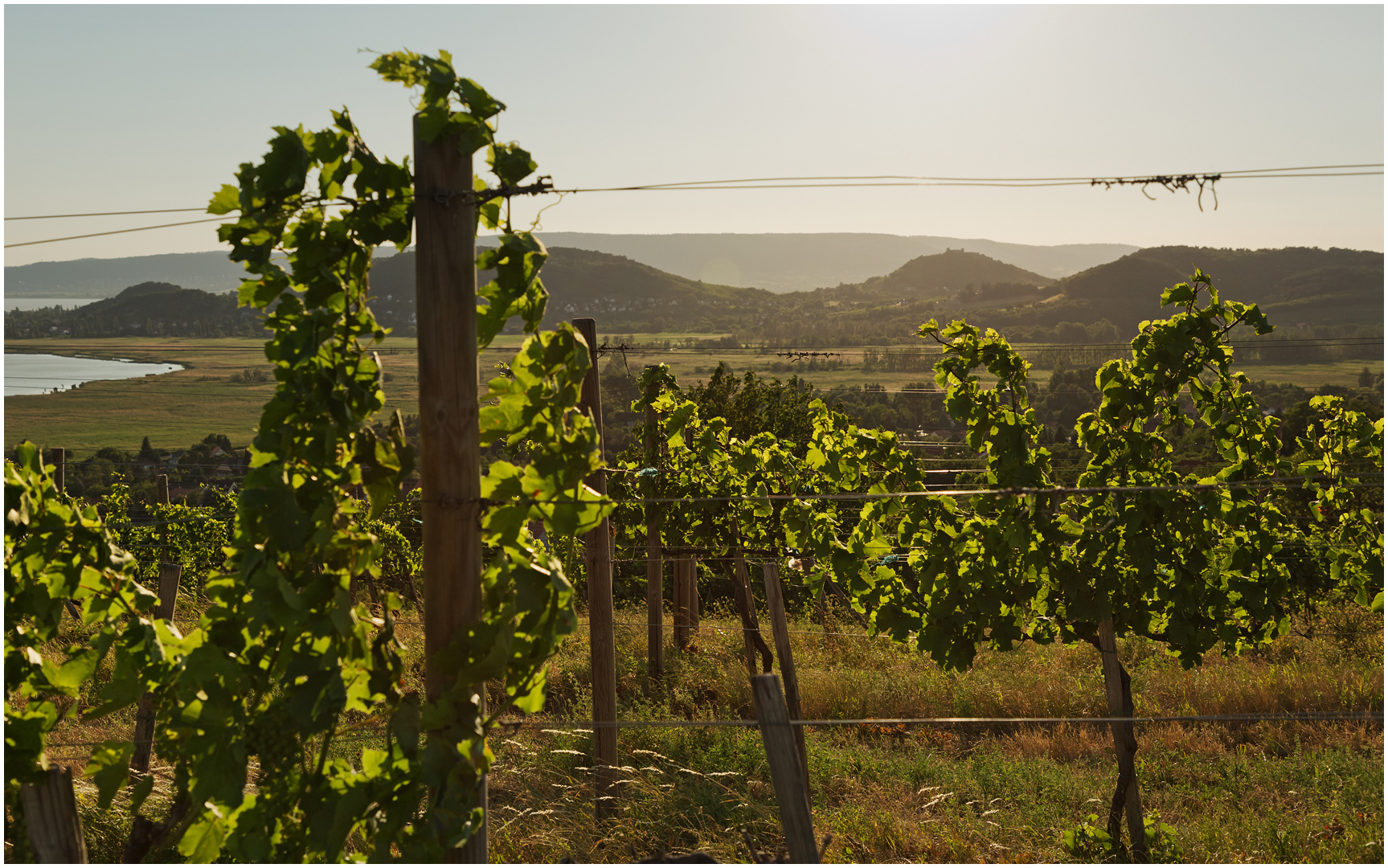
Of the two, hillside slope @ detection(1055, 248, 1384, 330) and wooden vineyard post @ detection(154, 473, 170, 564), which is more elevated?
hillside slope @ detection(1055, 248, 1384, 330)

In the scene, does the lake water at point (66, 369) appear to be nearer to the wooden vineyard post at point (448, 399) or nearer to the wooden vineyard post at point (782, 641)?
the wooden vineyard post at point (782, 641)

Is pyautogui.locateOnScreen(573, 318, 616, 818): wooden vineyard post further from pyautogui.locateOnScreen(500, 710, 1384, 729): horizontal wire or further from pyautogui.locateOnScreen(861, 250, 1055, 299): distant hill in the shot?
pyautogui.locateOnScreen(861, 250, 1055, 299): distant hill

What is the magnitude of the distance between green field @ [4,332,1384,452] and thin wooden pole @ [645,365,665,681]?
160ft

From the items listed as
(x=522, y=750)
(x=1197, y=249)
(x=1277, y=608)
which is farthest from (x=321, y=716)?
(x=1197, y=249)

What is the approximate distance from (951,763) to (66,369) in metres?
113

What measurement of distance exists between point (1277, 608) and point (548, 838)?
473 cm

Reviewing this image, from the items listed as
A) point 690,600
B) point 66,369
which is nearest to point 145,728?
point 690,600

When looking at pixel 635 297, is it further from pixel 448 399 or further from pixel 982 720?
pixel 448 399

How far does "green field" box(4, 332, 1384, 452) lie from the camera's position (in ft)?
219

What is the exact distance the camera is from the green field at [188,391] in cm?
6669

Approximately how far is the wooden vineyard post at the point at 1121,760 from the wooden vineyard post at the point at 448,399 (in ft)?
13.4

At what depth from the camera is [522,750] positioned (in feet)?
20.7

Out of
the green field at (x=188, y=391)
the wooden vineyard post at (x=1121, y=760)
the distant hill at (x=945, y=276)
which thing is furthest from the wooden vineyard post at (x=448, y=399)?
the distant hill at (x=945, y=276)

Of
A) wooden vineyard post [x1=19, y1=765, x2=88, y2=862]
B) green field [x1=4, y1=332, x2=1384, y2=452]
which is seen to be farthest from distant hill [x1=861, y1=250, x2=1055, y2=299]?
wooden vineyard post [x1=19, y1=765, x2=88, y2=862]
